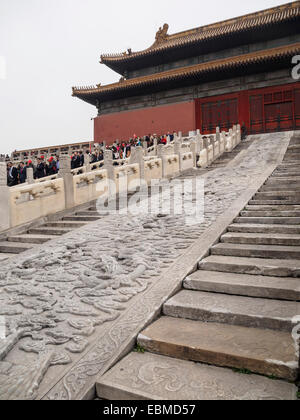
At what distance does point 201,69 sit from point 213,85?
4.61 feet

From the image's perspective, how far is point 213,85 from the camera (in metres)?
20.3

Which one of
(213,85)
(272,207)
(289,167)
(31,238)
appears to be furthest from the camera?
(213,85)

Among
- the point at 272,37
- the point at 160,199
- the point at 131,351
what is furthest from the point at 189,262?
the point at 272,37

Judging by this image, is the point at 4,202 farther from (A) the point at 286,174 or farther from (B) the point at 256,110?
(B) the point at 256,110

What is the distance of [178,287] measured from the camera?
3424 mm

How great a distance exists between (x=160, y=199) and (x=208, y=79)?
15244 mm

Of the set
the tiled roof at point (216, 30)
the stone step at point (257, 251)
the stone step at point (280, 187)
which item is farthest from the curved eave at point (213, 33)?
the stone step at point (257, 251)

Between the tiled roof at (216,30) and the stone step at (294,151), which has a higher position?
the tiled roof at (216,30)

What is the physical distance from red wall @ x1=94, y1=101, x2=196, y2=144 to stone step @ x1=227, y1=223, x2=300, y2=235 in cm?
1681

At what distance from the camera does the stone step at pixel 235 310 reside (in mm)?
2711

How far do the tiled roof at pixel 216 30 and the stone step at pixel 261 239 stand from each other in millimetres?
19235

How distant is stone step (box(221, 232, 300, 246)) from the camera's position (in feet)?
13.9

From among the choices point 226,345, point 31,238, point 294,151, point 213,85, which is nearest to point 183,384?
point 226,345

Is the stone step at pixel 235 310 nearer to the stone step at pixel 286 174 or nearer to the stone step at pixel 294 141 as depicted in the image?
the stone step at pixel 286 174
